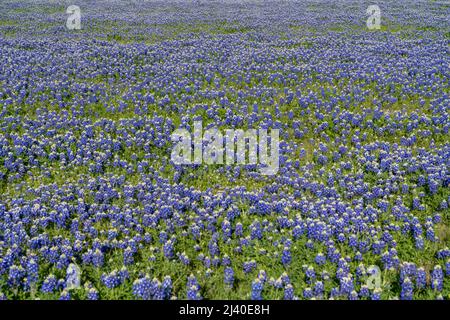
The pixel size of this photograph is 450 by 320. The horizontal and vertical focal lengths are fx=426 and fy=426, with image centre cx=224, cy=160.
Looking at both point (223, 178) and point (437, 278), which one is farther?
point (223, 178)

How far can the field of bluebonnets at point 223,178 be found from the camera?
204 inches

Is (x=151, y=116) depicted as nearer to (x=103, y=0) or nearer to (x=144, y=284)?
(x=144, y=284)

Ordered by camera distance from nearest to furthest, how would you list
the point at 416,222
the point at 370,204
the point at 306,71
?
1. the point at 416,222
2. the point at 370,204
3. the point at 306,71

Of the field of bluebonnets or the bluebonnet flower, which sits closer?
the bluebonnet flower

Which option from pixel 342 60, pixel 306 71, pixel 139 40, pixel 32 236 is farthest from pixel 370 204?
pixel 139 40

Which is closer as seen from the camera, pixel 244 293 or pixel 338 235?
pixel 244 293

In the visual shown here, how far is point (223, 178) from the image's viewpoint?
7586mm

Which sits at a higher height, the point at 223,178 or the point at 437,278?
the point at 223,178

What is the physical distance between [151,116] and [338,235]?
5.89m

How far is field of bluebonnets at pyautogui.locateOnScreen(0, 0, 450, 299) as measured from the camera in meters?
5.18

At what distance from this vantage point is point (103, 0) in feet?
120

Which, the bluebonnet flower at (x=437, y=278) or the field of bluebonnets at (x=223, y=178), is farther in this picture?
the field of bluebonnets at (x=223, y=178)

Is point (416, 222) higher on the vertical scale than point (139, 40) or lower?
lower

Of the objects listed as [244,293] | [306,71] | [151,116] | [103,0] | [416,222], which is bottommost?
[244,293]
